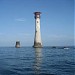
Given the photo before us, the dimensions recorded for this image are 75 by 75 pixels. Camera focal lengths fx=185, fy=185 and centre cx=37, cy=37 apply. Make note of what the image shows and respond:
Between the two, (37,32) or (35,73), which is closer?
(35,73)

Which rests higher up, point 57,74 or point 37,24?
point 37,24

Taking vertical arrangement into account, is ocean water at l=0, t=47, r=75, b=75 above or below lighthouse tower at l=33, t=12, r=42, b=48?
below

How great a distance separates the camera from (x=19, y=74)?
21688 millimetres

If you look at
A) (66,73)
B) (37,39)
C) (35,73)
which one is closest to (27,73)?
(35,73)

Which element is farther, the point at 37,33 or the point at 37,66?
the point at 37,33

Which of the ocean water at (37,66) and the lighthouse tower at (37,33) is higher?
the lighthouse tower at (37,33)

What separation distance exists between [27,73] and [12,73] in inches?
71.6

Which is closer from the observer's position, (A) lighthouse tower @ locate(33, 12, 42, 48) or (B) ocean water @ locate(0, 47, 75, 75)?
(B) ocean water @ locate(0, 47, 75, 75)

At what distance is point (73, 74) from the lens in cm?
2188

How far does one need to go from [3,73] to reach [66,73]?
24.9 ft

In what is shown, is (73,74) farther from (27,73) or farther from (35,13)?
(35,13)

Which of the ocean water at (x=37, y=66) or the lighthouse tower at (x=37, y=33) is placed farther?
the lighthouse tower at (x=37, y=33)

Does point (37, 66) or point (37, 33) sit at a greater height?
point (37, 33)

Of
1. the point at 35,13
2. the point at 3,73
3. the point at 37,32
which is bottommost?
the point at 3,73
